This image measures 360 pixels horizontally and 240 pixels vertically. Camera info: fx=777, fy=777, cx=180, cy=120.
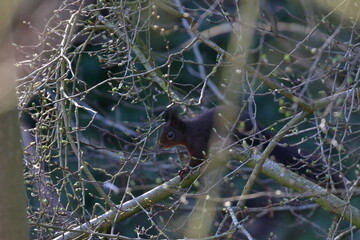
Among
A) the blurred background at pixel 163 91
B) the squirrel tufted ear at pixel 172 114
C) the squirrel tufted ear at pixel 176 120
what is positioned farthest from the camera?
the squirrel tufted ear at pixel 176 120

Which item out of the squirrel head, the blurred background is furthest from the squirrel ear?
the blurred background

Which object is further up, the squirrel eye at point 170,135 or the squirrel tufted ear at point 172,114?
the squirrel tufted ear at point 172,114

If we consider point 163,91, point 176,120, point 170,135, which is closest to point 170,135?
point 170,135

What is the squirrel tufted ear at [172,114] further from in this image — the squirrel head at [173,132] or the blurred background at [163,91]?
the blurred background at [163,91]

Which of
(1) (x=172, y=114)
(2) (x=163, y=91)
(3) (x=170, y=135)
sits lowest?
(3) (x=170, y=135)

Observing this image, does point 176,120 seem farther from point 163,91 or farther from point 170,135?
point 163,91

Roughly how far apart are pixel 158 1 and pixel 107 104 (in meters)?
4.54

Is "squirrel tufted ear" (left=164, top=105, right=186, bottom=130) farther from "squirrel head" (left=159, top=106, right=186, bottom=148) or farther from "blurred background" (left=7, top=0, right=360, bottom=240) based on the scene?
"blurred background" (left=7, top=0, right=360, bottom=240)

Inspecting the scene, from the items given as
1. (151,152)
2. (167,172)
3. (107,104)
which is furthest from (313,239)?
(151,152)

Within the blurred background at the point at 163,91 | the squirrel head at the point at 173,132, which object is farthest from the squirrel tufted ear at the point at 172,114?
the blurred background at the point at 163,91

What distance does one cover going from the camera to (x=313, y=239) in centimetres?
709

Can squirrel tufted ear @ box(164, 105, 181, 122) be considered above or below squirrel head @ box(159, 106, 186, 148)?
above

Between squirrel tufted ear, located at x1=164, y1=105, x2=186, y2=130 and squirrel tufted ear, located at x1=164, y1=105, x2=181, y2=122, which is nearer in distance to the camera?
squirrel tufted ear, located at x1=164, y1=105, x2=181, y2=122

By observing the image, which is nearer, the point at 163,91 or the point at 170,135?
the point at 163,91
